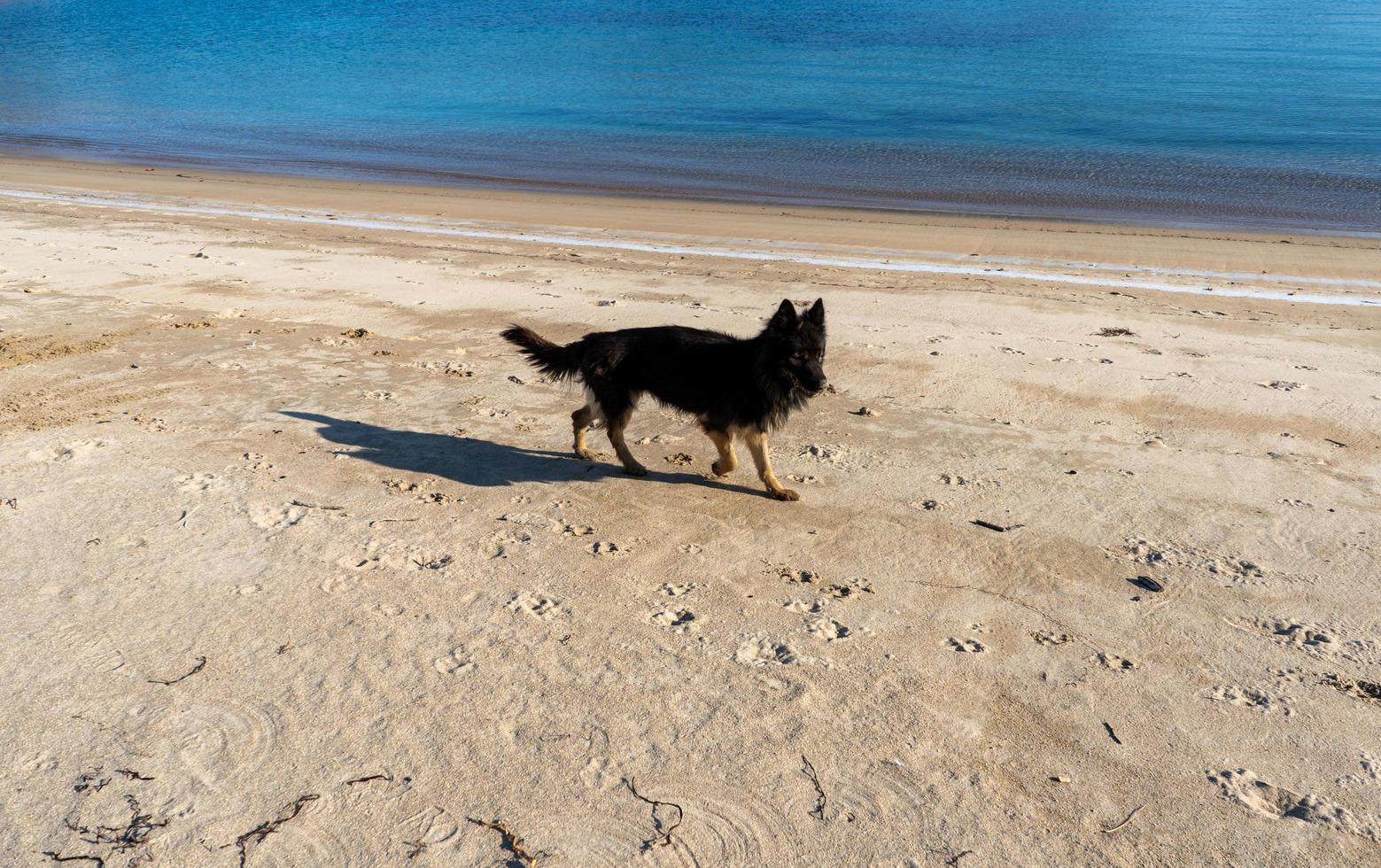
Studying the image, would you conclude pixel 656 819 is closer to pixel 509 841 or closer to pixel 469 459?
pixel 509 841

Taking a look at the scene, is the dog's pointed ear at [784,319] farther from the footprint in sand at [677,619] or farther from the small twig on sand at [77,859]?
the small twig on sand at [77,859]

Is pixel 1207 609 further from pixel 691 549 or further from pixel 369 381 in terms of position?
pixel 369 381

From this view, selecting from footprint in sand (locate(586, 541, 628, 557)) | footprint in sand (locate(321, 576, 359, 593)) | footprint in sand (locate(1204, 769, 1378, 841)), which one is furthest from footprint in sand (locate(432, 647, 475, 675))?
footprint in sand (locate(1204, 769, 1378, 841))

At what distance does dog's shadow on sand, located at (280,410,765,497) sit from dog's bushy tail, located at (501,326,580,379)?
54 cm

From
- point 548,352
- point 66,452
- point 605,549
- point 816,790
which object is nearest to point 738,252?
point 548,352

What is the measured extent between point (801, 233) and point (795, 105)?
53.3ft

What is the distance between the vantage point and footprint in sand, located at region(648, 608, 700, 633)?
401 cm

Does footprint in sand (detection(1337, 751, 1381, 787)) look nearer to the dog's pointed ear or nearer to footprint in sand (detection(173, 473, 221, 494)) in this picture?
the dog's pointed ear

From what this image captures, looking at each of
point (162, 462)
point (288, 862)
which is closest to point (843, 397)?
point (162, 462)

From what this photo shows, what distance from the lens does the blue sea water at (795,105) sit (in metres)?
19.2

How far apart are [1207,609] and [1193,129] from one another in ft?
79.1

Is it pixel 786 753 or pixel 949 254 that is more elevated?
pixel 949 254

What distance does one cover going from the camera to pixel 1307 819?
302cm

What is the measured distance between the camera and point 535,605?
415 centimetres
